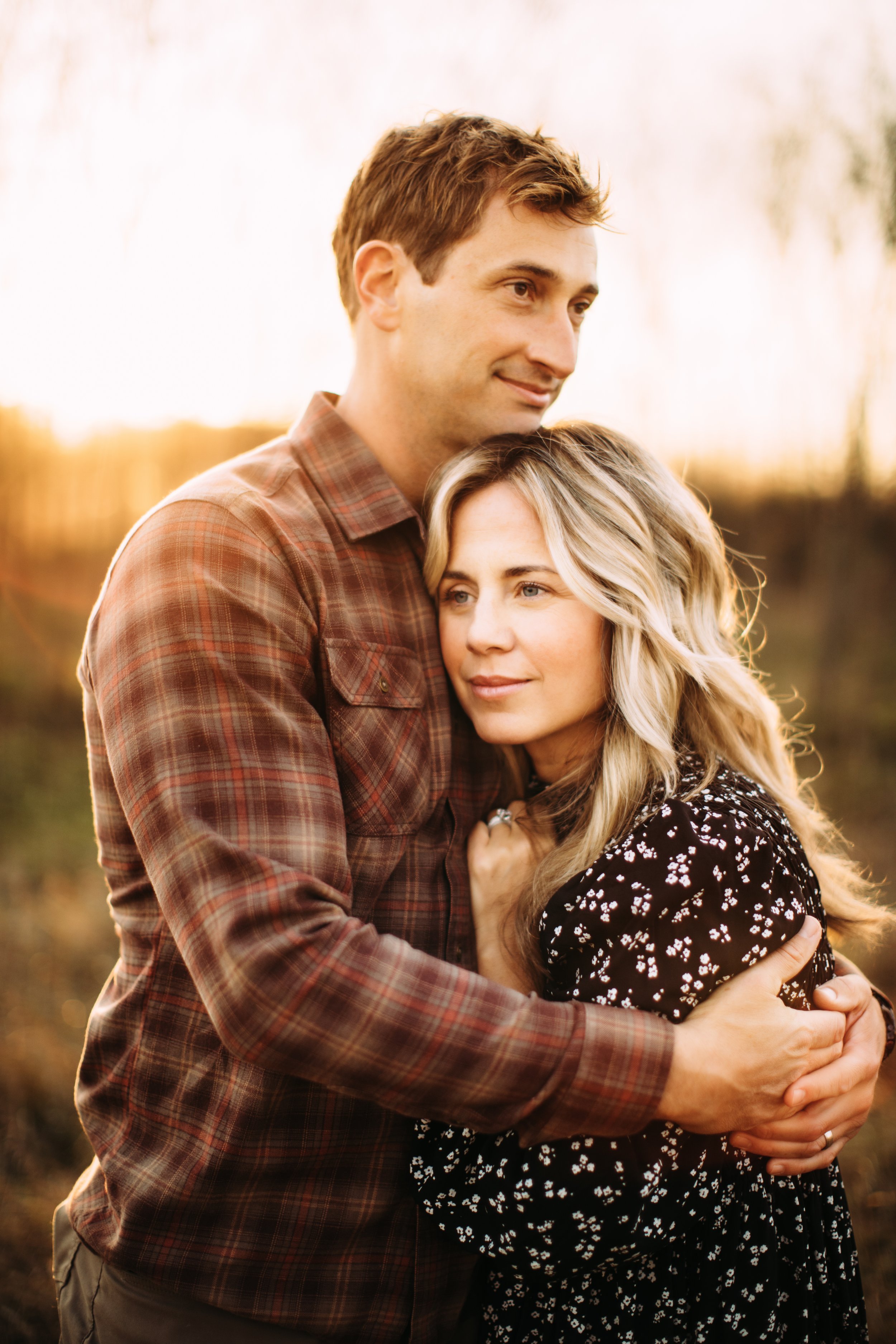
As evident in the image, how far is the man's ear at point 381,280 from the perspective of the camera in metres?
2.18

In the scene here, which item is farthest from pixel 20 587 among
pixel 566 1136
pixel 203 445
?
pixel 566 1136

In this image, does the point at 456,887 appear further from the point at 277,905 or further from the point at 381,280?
the point at 381,280

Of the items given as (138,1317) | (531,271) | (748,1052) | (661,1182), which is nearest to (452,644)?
(531,271)

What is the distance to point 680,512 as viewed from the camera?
216cm

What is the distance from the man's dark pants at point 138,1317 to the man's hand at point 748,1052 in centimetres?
85

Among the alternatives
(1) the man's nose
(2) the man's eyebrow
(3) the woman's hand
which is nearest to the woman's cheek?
(3) the woman's hand

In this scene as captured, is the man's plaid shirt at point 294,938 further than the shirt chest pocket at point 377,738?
No

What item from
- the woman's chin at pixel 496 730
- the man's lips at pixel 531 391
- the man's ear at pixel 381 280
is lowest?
the woman's chin at pixel 496 730

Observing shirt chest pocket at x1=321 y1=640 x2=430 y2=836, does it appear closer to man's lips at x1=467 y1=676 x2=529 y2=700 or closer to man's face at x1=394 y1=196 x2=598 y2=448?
man's lips at x1=467 y1=676 x2=529 y2=700

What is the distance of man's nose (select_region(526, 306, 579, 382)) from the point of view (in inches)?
84.6

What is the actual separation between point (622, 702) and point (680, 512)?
0.51 m

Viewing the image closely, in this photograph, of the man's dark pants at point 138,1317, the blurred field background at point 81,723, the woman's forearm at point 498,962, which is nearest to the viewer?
the man's dark pants at point 138,1317

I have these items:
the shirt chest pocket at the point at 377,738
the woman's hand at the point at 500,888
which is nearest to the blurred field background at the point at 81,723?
the woman's hand at the point at 500,888

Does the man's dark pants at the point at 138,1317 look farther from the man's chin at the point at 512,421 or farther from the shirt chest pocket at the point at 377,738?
the man's chin at the point at 512,421
